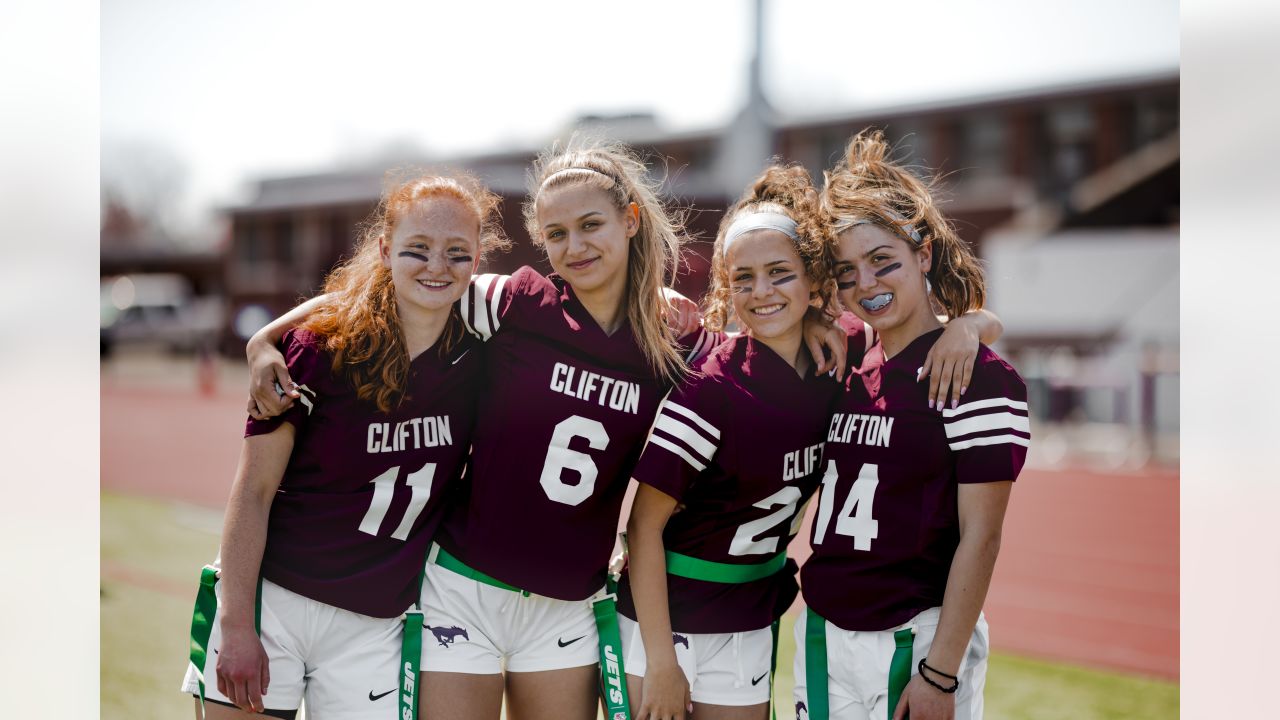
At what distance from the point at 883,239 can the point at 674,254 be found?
477mm

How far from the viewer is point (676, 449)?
2006 millimetres

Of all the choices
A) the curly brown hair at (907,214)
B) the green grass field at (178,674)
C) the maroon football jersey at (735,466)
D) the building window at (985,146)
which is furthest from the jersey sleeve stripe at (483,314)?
the building window at (985,146)

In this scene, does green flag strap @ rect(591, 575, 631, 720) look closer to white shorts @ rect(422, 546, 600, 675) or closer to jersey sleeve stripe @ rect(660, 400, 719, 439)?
white shorts @ rect(422, 546, 600, 675)

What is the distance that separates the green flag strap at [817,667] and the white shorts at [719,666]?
126 mm

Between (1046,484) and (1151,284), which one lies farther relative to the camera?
(1151,284)

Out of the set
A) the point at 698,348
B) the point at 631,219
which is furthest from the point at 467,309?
the point at 698,348

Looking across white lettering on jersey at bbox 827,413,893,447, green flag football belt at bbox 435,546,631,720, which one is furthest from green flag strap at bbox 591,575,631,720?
white lettering on jersey at bbox 827,413,893,447

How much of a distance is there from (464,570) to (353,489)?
29 centimetres

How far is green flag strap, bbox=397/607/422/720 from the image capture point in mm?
2064

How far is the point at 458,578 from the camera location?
6.97ft

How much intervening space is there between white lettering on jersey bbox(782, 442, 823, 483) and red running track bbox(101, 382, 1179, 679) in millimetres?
3177

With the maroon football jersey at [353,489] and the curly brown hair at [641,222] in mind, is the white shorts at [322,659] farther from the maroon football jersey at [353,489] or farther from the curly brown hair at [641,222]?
the curly brown hair at [641,222]
